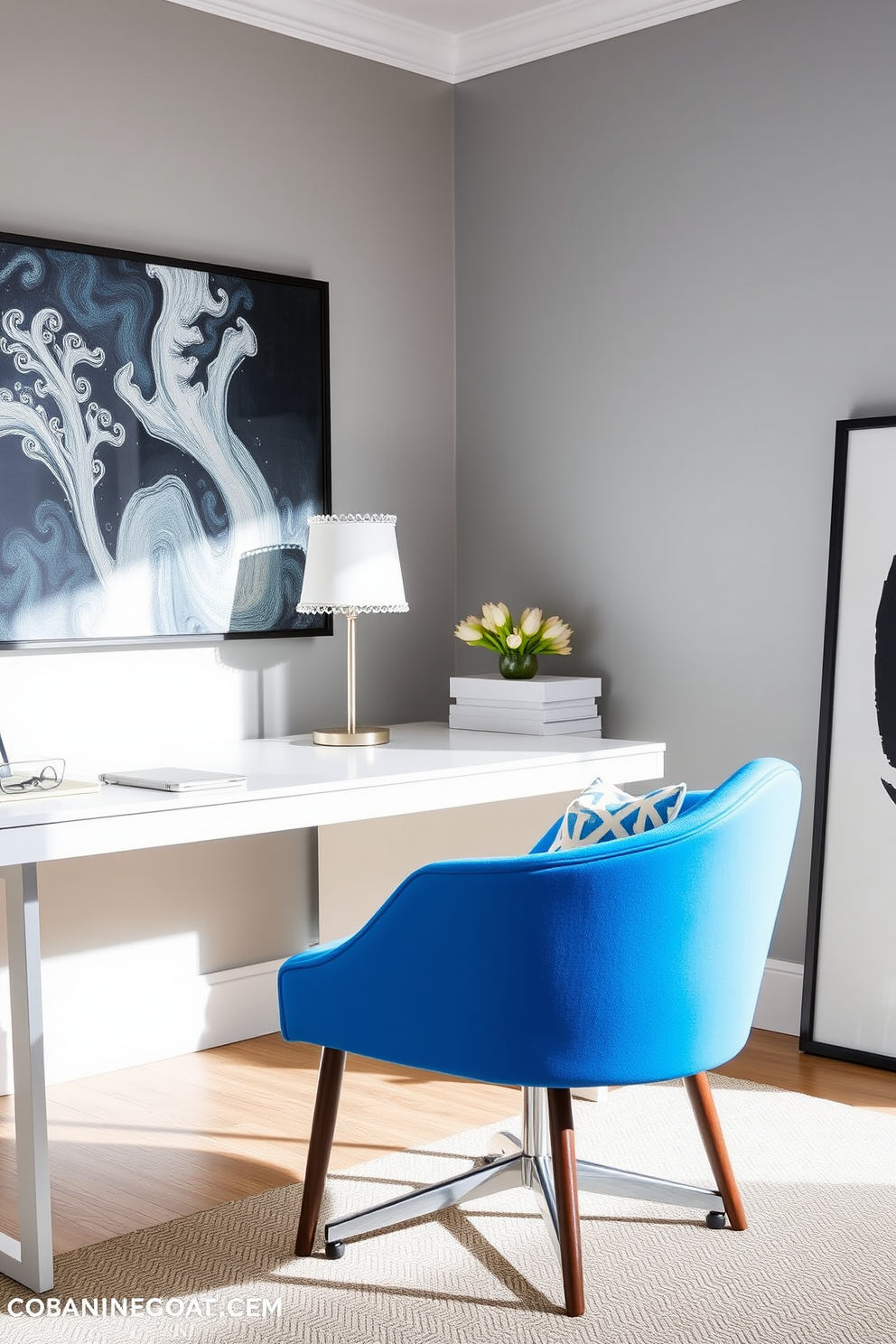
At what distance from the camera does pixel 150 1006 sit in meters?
3.37

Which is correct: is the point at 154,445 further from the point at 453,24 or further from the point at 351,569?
the point at 453,24

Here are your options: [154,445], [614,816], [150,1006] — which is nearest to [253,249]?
[154,445]

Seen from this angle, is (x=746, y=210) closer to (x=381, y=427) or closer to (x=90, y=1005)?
(x=381, y=427)

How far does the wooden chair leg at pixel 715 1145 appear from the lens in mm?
2305

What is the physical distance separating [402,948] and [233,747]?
4.24ft

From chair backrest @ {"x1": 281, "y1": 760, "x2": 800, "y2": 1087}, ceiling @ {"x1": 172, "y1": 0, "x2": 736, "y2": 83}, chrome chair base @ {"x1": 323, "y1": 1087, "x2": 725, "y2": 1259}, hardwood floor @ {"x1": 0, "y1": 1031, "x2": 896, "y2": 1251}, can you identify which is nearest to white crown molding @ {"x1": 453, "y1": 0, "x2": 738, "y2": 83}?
ceiling @ {"x1": 172, "y1": 0, "x2": 736, "y2": 83}

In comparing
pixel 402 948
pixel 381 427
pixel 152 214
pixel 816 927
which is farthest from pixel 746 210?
pixel 402 948

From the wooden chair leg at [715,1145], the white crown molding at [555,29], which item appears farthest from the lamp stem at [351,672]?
the white crown molding at [555,29]

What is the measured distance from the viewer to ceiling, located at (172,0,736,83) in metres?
3.51

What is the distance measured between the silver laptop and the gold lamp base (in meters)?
0.66

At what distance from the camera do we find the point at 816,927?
330 cm

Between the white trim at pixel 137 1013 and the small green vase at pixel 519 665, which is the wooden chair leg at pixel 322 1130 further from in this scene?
the small green vase at pixel 519 665

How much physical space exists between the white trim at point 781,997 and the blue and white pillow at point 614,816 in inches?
51.8

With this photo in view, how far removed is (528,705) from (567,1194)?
1607mm
